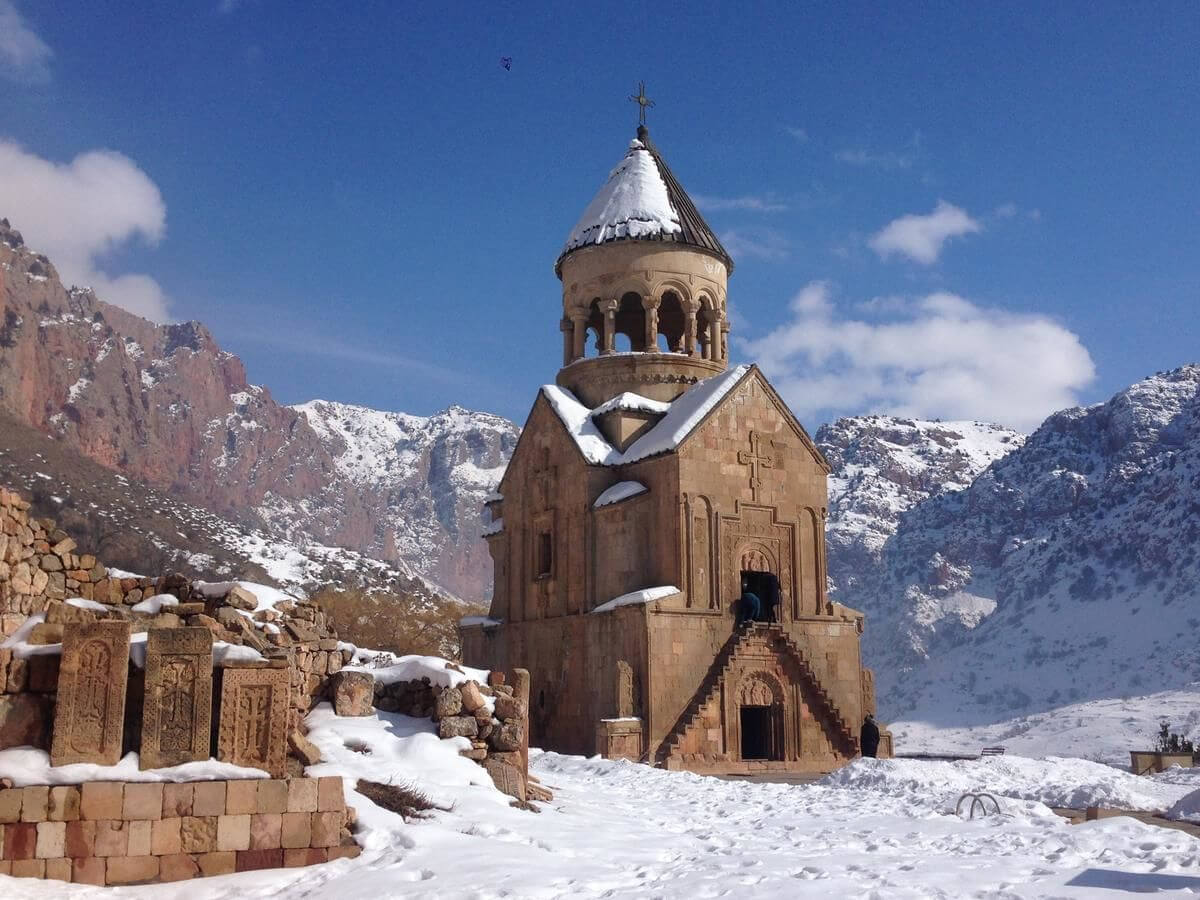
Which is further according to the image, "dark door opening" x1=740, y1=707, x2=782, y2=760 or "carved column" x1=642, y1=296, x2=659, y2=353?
"carved column" x1=642, y1=296, x2=659, y2=353

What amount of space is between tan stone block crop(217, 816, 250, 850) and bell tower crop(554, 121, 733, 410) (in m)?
15.4

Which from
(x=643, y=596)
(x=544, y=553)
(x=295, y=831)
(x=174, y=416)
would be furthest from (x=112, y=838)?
(x=174, y=416)

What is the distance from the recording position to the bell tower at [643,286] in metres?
23.3

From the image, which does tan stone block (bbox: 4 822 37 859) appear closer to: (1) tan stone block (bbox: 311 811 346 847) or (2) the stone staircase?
(1) tan stone block (bbox: 311 811 346 847)

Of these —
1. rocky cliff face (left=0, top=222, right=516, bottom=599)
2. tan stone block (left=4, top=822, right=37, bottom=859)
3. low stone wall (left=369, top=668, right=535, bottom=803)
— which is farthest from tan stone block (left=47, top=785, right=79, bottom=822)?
rocky cliff face (left=0, top=222, right=516, bottom=599)

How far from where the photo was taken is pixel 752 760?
768 inches

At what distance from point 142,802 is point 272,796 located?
2.70ft

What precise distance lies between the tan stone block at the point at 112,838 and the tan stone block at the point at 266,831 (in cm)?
78

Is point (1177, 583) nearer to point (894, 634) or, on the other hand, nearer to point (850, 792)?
point (894, 634)

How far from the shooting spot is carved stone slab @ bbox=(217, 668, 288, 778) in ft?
28.0

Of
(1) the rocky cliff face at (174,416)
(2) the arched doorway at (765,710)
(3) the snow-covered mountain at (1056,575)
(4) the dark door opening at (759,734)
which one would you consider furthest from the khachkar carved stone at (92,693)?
(3) the snow-covered mountain at (1056,575)

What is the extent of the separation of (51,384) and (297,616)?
105 m

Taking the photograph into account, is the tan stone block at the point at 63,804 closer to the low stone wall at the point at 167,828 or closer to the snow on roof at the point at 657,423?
the low stone wall at the point at 167,828

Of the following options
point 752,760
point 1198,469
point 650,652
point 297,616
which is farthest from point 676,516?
point 1198,469
